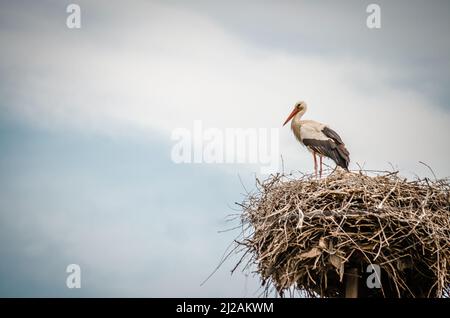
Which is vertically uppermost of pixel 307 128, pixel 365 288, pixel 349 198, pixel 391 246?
pixel 307 128

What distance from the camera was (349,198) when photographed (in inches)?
321

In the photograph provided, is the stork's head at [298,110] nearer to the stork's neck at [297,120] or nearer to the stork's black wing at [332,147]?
the stork's neck at [297,120]

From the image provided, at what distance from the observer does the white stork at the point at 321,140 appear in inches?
410

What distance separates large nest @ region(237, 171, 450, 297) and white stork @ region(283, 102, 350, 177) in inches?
73.2

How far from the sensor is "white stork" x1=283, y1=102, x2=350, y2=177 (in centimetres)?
1042

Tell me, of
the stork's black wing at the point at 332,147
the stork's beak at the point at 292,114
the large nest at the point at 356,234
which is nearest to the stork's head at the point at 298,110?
the stork's beak at the point at 292,114

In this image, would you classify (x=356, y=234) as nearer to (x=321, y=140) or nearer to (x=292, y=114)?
(x=321, y=140)

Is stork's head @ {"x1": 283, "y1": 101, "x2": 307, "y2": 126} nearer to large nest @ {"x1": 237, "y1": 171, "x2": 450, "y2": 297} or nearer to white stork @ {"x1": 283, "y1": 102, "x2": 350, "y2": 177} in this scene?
white stork @ {"x1": 283, "y1": 102, "x2": 350, "y2": 177}

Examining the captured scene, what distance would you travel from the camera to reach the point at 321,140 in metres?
10.9

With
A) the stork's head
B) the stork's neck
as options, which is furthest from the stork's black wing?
the stork's head
